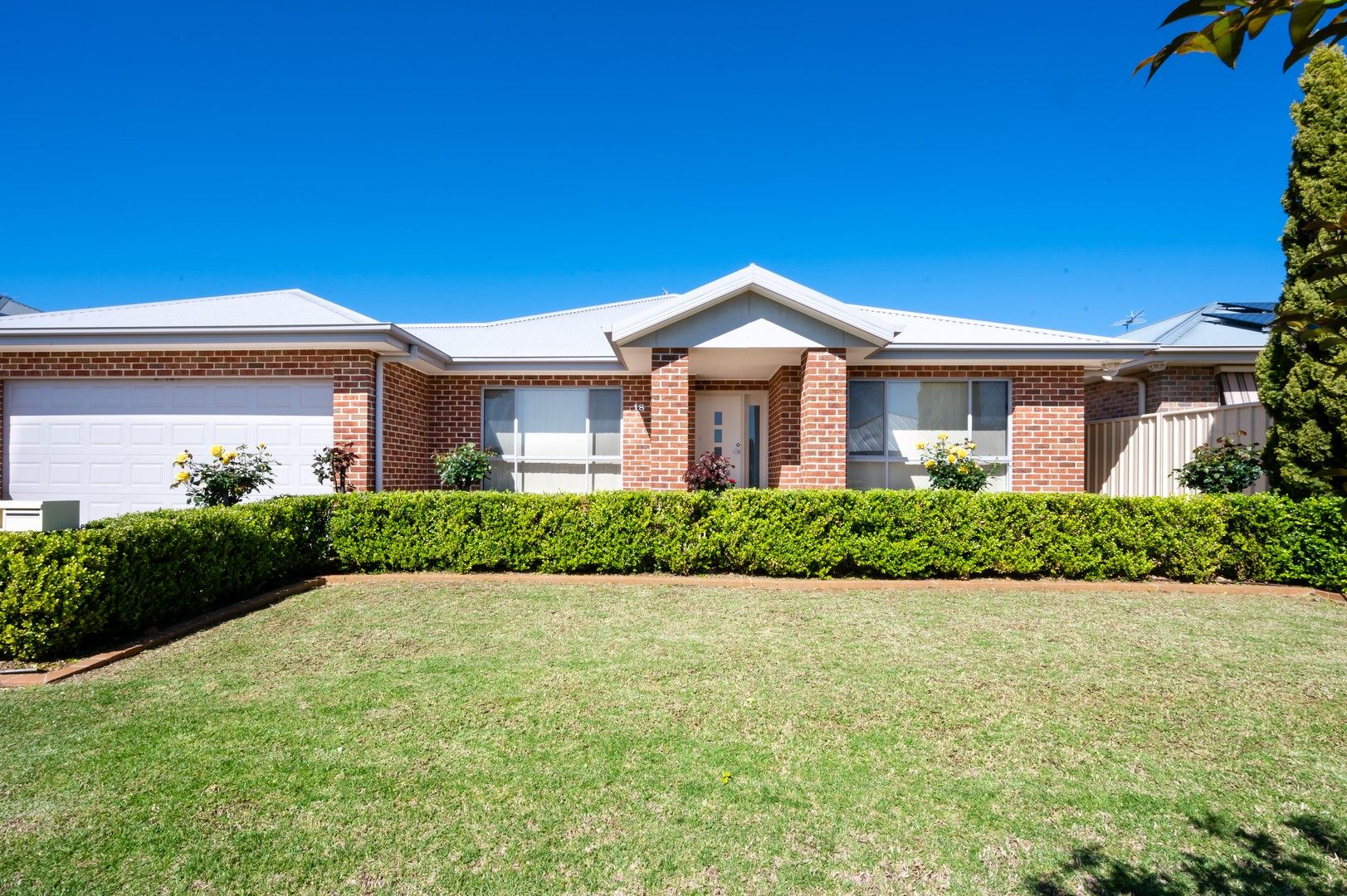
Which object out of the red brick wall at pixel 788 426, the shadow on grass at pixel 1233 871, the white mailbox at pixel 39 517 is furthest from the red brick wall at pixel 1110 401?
the white mailbox at pixel 39 517

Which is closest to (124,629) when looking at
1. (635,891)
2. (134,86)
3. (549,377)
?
(635,891)

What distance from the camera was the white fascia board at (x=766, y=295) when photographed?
9.81 meters

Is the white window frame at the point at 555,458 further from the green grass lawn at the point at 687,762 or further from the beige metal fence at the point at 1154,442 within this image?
the beige metal fence at the point at 1154,442

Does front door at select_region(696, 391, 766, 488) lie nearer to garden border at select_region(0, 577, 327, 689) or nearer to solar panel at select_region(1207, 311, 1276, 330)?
garden border at select_region(0, 577, 327, 689)

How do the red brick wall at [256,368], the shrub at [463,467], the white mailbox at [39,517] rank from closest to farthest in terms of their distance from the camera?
the white mailbox at [39,517] → the red brick wall at [256,368] → the shrub at [463,467]

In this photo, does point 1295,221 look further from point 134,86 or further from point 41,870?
point 134,86

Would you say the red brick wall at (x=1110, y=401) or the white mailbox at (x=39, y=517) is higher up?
the red brick wall at (x=1110, y=401)

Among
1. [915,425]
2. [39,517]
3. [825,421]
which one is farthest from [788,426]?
[39,517]

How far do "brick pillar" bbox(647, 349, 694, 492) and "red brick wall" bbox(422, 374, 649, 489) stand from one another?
1.53 m

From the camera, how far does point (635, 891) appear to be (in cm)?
275

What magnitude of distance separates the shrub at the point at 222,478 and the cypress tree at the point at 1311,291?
13.0 meters

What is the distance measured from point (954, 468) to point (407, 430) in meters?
8.63

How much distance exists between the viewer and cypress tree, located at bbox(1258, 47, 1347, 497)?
8141 millimetres

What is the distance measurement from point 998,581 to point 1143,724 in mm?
4051
